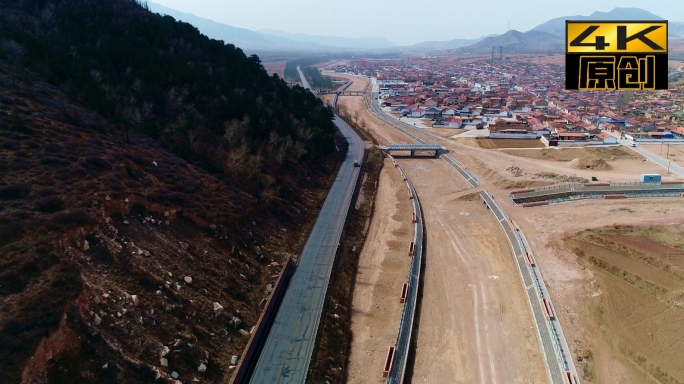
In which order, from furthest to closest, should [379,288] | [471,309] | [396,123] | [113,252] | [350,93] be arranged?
[350,93] < [396,123] < [379,288] < [471,309] < [113,252]

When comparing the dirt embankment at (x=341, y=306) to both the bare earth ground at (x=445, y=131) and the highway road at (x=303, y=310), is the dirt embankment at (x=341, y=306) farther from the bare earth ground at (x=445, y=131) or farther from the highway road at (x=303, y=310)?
the bare earth ground at (x=445, y=131)

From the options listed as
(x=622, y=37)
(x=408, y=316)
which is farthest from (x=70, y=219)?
(x=622, y=37)

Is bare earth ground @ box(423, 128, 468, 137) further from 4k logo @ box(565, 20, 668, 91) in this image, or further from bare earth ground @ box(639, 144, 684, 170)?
4k logo @ box(565, 20, 668, 91)

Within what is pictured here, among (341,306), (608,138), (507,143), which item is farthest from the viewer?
(507,143)

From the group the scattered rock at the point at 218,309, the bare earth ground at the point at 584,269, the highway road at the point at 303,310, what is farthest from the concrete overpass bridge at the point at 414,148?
the scattered rock at the point at 218,309

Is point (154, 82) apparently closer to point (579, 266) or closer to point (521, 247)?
point (521, 247)

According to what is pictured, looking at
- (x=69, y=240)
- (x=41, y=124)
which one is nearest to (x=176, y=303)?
(x=69, y=240)

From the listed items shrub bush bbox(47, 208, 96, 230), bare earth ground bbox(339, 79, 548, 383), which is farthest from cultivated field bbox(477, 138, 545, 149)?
shrub bush bbox(47, 208, 96, 230)

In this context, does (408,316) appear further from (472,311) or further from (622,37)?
(622,37)
